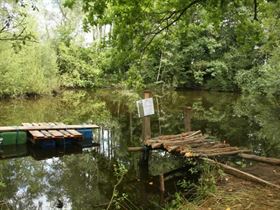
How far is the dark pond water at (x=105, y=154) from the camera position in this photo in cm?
828

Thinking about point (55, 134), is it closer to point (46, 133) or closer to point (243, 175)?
point (46, 133)

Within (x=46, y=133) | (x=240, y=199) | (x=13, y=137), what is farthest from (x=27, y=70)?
(x=240, y=199)

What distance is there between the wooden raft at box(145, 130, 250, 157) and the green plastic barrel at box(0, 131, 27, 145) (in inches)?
220

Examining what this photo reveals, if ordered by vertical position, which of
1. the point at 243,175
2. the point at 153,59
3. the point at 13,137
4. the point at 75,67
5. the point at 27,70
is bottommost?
the point at 243,175

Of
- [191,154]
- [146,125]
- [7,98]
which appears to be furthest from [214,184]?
[7,98]

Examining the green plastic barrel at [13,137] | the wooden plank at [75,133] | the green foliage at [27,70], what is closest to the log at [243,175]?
the wooden plank at [75,133]

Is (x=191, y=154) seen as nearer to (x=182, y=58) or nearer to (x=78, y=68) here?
(x=182, y=58)

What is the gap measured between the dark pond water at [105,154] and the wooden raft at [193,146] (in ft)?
2.69

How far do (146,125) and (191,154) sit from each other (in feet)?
7.87

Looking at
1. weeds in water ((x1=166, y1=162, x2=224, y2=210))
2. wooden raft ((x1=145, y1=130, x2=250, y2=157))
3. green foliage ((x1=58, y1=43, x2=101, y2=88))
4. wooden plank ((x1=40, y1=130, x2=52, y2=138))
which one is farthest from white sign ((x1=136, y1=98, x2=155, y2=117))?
green foliage ((x1=58, y1=43, x2=101, y2=88))

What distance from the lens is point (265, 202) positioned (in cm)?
582

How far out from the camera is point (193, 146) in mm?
9141

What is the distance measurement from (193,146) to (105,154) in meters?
Answer: 4.11

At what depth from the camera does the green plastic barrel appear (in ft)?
42.8
